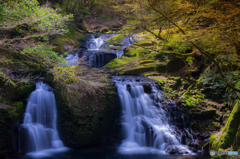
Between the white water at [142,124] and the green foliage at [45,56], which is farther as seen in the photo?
the white water at [142,124]

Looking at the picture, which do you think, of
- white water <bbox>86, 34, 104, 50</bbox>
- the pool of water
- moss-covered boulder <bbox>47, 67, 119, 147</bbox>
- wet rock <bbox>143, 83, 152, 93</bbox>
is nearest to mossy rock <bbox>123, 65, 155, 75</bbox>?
wet rock <bbox>143, 83, 152, 93</bbox>

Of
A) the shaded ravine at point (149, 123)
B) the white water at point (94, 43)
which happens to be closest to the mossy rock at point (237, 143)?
the shaded ravine at point (149, 123)

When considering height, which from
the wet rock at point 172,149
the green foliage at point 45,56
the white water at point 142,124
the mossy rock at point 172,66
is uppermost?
the mossy rock at point 172,66

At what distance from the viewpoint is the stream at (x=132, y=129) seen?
22.7 feet

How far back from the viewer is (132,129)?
837 cm

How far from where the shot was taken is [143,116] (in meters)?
8.88

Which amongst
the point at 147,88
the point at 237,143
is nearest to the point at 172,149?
the point at 237,143

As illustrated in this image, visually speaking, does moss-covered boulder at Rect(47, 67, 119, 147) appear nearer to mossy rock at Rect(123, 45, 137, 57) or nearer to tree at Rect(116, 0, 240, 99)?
tree at Rect(116, 0, 240, 99)

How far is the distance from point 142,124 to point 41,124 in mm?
4858

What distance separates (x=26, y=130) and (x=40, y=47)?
11.8 ft

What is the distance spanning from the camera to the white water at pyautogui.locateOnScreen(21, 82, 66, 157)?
6961mm

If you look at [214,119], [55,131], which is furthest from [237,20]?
[55,131]

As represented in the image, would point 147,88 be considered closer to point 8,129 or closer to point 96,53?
point 96,53

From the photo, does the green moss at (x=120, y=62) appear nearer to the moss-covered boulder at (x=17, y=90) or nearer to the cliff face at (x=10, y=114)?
the moss-covered boulder at (x=17, y=90)
